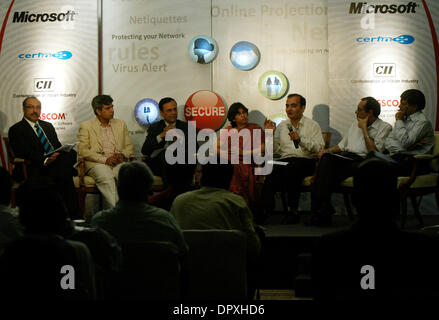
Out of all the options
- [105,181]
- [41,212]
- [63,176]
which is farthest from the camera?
[105,181]

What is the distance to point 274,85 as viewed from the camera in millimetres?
6203

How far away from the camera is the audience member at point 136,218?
7.37 ft

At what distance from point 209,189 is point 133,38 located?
158 inches

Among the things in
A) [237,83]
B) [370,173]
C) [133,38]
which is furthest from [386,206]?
[133,38]

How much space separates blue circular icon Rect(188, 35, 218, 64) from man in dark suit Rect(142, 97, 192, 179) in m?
0.68

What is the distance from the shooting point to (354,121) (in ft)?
19.4

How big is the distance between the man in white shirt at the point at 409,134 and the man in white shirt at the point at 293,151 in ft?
2.35

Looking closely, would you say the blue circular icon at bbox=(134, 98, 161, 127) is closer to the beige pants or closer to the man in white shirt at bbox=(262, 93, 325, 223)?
the beige pants

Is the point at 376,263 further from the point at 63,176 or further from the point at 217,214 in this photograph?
the point at 63,176

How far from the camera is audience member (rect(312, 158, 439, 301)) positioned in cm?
161

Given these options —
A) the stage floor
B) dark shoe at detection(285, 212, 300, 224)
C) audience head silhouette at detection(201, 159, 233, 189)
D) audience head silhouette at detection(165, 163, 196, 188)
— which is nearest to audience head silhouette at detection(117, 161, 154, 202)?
audience head silhouette at detection(201, 159, 233, 189)

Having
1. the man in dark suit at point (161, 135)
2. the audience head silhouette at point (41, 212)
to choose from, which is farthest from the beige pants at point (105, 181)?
the audience head silhouette at point (41, 212)

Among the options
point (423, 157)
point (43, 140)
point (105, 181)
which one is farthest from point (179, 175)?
point (43, 140)

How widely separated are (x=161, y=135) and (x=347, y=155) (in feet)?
6.30
